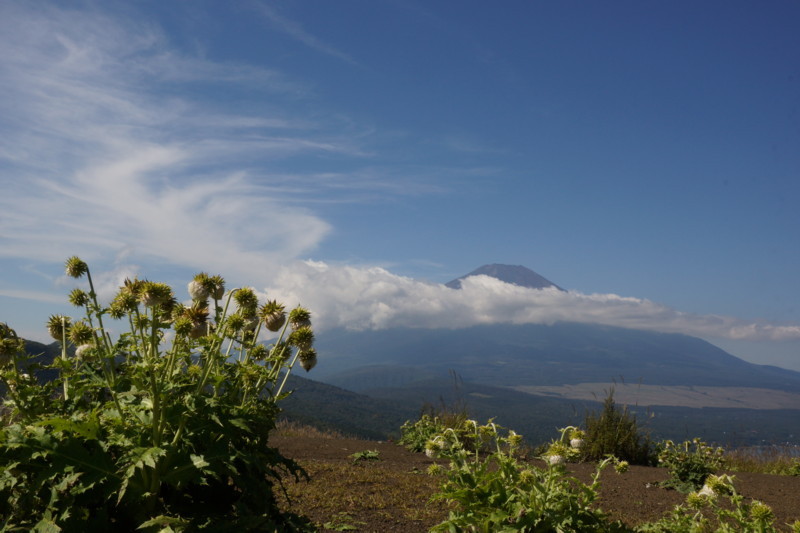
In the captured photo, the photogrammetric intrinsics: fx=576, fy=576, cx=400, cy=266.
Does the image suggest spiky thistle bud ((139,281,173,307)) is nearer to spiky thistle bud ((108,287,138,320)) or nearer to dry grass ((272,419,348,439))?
spiky thistle bud ((108,287,138,320))

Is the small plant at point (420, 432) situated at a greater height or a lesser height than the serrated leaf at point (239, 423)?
lesser

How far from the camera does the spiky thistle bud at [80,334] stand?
402 cm

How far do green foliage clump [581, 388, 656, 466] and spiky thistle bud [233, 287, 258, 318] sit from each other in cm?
992

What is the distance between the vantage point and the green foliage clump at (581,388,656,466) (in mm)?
12008

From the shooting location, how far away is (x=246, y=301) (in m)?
4.08

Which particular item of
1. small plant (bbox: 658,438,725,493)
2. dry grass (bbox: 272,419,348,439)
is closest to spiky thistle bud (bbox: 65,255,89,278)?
small plant (bbox: 658,438,725,493)

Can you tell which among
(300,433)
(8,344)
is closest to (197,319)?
(8,344)

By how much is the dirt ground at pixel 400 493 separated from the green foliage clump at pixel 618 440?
4.02 feet

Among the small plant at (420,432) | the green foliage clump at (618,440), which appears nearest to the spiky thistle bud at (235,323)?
the small plant at (420,432)

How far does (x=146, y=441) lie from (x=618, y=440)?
11.0m

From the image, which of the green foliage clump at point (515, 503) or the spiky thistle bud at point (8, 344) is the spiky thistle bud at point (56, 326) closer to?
the spiky thistle bud at point (8, 344)

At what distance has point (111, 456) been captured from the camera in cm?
326

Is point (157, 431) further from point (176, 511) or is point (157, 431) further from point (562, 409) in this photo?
point (562, 409)

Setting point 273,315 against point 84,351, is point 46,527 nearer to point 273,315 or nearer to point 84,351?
point 84,351
